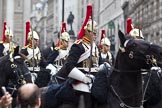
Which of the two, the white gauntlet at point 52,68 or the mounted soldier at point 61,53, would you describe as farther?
the mounted soldier at point 61,53

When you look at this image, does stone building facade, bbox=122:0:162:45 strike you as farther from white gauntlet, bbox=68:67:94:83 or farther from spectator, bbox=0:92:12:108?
spectator, bbox=0:92:12:108

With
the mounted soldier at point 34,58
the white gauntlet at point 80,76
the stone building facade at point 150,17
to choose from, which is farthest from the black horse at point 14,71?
the stone building facade at point 150,17

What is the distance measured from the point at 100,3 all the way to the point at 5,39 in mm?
84015

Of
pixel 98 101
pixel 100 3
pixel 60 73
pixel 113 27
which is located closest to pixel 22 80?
pixel 60 73

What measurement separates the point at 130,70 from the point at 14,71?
2.59m

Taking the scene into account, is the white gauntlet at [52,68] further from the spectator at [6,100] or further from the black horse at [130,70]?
the spectator at [6,100]

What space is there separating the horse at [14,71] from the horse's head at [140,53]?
221 centimetres

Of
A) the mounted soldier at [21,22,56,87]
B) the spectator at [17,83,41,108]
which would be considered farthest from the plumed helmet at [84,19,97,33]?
the mounted soldier at [21,22,56,87]

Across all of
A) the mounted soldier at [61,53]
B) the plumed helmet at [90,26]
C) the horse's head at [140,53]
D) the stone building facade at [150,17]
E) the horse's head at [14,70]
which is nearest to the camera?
the horse's head at [140,53]

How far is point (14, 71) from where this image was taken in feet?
34.9

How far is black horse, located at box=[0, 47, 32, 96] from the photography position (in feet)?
34.7

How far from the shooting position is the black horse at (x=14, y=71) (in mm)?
10562

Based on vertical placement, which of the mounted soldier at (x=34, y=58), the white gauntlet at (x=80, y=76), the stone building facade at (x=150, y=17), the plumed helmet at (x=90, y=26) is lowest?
the white gauntlet at (x=80, y=76)

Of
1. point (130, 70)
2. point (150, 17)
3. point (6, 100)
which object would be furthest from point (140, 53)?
point (150, 17)
